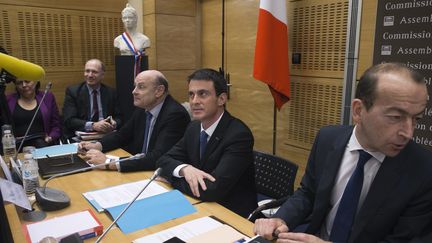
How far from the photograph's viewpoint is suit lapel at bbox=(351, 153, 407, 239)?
128 centimetres

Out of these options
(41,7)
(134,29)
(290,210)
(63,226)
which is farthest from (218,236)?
(41,7)

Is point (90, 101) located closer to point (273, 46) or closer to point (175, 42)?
point (175, 42)

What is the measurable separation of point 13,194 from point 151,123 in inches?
47.2

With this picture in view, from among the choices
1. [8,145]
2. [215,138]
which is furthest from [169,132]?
[8,145]

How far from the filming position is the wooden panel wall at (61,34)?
3.93 metres

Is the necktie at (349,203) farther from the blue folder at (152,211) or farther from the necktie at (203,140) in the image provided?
the necktie at (203,140)

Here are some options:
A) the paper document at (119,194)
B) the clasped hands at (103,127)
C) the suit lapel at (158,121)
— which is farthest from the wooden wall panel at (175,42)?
the paper document at (119,194)

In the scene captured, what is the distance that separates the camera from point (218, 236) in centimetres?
133

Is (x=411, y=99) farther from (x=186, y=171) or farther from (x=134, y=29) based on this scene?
(x=134, y=29)

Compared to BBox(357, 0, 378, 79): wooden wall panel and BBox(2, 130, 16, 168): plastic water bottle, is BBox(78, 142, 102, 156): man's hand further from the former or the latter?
BBox(357, 0, 378, 79): wooden wall panel

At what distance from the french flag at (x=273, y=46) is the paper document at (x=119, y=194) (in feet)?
5.81

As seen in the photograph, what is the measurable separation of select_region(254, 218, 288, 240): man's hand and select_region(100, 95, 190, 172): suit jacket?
999 millimetres

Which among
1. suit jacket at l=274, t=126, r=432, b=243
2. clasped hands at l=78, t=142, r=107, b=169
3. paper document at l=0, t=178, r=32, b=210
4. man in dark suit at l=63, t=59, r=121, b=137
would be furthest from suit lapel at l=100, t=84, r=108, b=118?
suit jacket at l=274, t=126, r=432, b=243

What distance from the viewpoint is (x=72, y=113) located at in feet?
12.6
